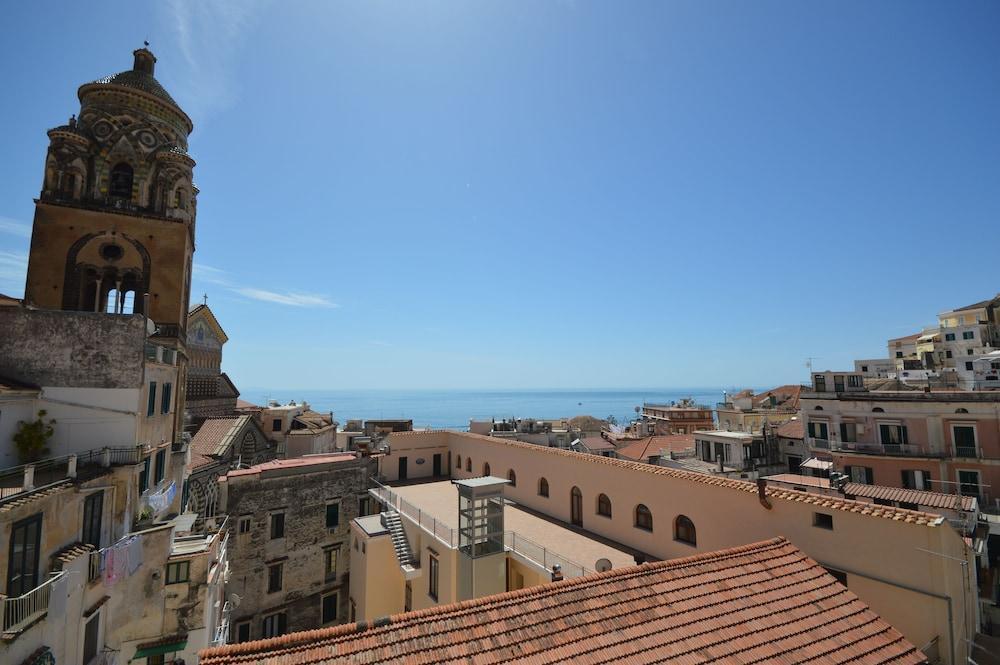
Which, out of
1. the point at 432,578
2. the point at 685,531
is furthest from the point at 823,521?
the point at 432,578

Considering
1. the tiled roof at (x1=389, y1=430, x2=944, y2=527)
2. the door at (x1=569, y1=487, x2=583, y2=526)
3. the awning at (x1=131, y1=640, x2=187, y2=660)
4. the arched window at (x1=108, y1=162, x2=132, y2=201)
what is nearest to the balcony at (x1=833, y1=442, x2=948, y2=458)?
the tiled roof at (x1=389, y1=430, x2=944, y2=527)

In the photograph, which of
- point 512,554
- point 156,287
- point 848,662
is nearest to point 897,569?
point 848,662

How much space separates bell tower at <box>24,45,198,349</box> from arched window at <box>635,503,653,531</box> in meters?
17.6

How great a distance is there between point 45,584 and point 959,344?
6698cm

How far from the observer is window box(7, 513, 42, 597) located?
8688mm

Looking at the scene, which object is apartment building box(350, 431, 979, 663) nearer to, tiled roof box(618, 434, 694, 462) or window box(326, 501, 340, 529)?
window box(326, 501, 340, 529)

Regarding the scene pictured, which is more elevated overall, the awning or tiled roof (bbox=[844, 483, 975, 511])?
tiled roof (bbox=[844, 483, 975, 511])

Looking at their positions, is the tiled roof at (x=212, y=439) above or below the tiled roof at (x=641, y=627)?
above

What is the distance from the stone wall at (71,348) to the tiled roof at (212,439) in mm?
11526

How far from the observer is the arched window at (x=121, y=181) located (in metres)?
18.2

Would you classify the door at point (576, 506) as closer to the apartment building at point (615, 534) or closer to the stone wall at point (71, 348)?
the apartment building at point (615, 534)

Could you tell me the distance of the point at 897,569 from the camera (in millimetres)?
9820

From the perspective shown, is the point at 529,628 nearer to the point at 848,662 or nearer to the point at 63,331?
the point at 848,662

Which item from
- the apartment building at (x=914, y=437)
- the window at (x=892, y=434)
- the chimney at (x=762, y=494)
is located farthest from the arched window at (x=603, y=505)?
the window at (x=892, y=434)
